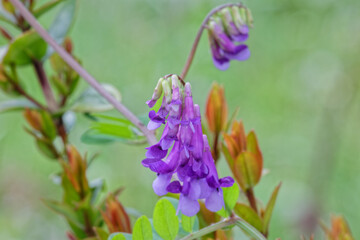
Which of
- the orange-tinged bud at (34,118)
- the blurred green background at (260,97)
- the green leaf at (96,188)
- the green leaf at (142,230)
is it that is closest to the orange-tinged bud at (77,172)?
the green leaf at (96,188)

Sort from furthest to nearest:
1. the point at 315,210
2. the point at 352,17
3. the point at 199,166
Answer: the point at 352,17
the point at 315,210
the point at 199,166

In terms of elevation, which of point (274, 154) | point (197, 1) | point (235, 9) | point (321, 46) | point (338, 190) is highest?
point (197, 1)

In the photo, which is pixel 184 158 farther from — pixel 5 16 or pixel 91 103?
pixel 5 16

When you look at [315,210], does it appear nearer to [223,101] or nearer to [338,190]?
[338,190]

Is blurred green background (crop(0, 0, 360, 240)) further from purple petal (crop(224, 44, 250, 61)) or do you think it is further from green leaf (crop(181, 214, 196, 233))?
green leaf (crop(181, 214, 196, 233))

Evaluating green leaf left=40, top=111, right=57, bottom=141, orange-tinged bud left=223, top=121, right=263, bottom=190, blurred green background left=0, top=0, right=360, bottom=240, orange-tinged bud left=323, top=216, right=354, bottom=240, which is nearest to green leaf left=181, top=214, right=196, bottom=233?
orange-tinged bud left=223, top=121, right=263, bottom=190

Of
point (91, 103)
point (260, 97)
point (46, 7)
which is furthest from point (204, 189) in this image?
point (260, 97)

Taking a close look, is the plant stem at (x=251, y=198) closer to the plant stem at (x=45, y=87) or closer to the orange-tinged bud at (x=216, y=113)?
the orange-tinged bud at (x=216, y=113)

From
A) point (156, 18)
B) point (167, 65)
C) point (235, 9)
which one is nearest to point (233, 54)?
point (235, 9)
